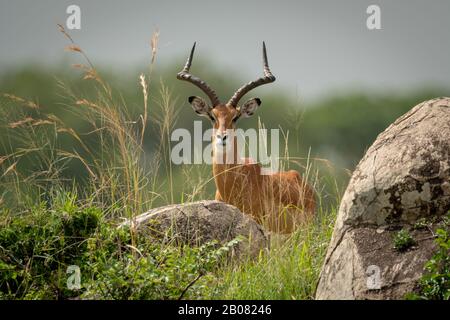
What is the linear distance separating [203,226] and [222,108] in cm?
385

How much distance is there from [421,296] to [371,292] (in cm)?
37

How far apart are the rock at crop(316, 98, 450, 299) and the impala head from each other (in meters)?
5.01

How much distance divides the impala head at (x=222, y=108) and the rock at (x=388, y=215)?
16.4ft

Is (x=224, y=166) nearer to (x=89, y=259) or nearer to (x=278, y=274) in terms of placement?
(x=89, y=259)

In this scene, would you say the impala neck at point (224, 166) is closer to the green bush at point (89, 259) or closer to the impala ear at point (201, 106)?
the impala ear at point (201, 106)

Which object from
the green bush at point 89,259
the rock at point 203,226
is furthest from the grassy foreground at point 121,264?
the rock at point 203,226

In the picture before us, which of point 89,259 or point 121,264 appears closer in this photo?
point 121,264

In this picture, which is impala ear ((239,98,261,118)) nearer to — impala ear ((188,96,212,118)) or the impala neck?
impala ear ((188,96,212,118))

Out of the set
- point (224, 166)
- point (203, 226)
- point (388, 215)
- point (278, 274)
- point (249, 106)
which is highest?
point (249, 106)

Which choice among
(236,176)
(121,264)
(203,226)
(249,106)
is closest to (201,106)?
(249,106)

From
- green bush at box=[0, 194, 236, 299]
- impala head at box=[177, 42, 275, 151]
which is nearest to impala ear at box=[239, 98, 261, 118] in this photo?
impala head at box=[177, 42, 275, 151]

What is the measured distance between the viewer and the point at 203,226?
28.5ft
